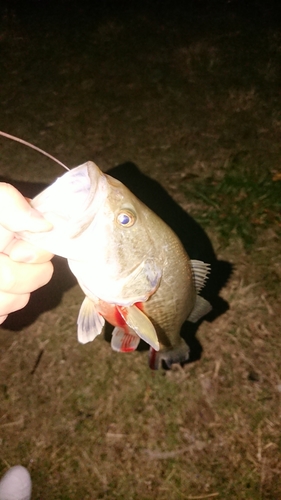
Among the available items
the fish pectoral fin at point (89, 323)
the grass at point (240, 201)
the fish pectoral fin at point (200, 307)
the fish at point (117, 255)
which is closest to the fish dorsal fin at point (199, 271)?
the fish at point (117, 255)

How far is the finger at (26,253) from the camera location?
1995 millimetres

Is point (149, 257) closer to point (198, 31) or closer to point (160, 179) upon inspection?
point (160, 179)

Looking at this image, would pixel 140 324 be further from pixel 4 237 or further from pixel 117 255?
pixel 4 237

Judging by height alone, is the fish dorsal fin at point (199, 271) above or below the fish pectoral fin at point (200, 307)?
above

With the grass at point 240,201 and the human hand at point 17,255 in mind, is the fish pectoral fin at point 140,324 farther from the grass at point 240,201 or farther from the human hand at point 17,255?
the grass at point 240,201

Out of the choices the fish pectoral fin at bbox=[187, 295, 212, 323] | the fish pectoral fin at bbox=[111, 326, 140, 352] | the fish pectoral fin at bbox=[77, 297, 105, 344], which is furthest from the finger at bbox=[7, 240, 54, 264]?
the fish pectoral fin at bbox=[187, 295, 212, 323]

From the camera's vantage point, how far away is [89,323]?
7.38 ft

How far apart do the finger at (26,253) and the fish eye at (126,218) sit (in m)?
0.47

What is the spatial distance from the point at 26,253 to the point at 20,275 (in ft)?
0.43

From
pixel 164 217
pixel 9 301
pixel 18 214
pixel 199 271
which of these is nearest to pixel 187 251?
pixel 164 217

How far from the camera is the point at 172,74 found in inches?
205

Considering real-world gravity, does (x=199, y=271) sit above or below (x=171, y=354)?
above

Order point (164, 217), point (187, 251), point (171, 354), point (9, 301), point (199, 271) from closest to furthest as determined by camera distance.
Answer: point (9, 301) < point (199, 271) < point (171, 354) < point (187, 251) < point (164, 217)

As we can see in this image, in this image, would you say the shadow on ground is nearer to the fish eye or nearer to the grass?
the grass
